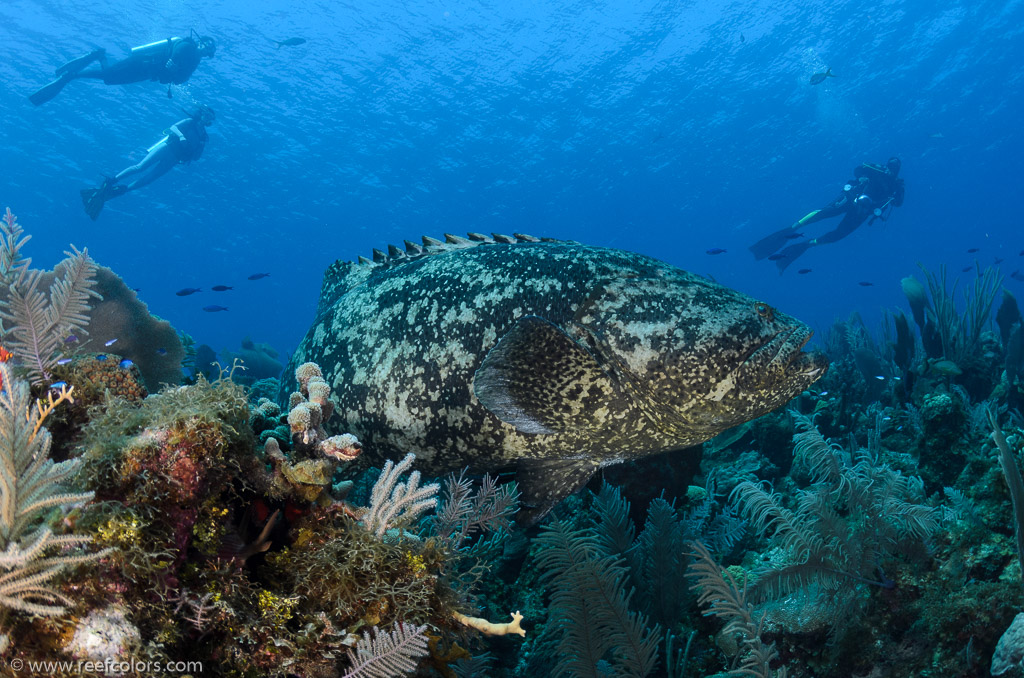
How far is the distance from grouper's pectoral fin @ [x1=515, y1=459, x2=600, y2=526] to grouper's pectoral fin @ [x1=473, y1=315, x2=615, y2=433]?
1.42 feet

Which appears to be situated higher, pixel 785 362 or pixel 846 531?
pixel 785 362

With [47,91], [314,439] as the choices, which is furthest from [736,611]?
[47,91]

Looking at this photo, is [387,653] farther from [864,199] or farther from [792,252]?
[864,199]

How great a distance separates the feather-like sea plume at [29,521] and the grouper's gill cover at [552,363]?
6.20 feet

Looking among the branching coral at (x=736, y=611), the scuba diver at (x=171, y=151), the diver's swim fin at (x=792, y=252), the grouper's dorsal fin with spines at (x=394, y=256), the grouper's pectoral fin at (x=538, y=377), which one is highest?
the scuba diver at (x=171, y=151)

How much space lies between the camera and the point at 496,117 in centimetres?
5191

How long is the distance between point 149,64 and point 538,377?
27.1 m

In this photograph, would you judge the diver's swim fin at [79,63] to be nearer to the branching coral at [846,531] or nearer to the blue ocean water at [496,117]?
the blue ocean water at [496,117]

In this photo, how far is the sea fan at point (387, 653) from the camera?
1.52 m

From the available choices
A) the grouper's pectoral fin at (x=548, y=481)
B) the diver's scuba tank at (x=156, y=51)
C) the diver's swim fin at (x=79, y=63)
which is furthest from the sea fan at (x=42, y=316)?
the diver's swim fin at (x=79, y=63)

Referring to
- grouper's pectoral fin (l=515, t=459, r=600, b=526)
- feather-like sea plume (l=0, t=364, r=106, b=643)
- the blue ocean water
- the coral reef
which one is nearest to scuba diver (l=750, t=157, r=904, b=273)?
grouper's pectoral fin (l=515, t=459, r=600, b=526)

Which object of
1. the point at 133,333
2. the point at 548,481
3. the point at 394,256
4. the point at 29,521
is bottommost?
the point at 29,521

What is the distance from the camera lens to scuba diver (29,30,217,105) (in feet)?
66.6

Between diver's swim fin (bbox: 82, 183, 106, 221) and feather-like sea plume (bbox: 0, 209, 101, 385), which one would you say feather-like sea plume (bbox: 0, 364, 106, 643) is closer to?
feather-like sea plume (bbox: 0, 209, 101, 385)
